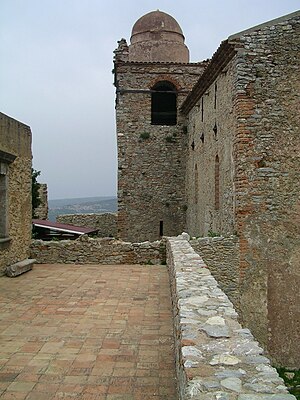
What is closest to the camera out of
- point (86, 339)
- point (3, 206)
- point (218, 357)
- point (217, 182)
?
point (218, 357)

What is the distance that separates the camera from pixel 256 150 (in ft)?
38.4

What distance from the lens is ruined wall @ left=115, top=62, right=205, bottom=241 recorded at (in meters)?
21.3

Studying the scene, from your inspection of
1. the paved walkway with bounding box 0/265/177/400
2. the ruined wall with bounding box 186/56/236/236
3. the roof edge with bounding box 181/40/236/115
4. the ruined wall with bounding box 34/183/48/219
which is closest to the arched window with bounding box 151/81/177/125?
the ruined wall with bounding box 186/56/236/236

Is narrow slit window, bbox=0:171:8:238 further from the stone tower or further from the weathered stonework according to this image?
the stone tower

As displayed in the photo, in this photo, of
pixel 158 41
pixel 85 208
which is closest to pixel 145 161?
pixel 158 41

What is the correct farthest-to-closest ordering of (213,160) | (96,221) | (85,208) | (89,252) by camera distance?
(85,208)
(96,221)
(213,160)
(89,252)

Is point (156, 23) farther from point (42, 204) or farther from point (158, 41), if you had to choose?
point (42, 204)

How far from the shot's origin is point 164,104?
75.1 feet

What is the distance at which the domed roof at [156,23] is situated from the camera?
76.7ft

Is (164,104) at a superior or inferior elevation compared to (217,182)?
superior

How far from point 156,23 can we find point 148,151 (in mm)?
6995

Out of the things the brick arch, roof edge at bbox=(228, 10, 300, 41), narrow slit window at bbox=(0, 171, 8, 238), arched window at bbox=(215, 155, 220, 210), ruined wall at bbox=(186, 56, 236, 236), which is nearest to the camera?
narrow slit window at bbox=(0, 171, 8, 238)

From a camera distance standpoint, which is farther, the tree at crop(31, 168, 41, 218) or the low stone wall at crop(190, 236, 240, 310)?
the tree at crop(31, 168, 41, 218)

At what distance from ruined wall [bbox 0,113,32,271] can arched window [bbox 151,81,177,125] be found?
11.2 meters
